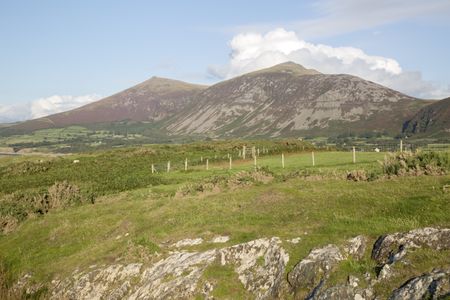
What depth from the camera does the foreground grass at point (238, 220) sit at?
17828 millimetres

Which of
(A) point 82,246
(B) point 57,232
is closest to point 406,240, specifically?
(A) point 82,246

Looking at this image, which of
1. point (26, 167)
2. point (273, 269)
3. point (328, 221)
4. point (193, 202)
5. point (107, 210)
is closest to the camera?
point (273, 269)

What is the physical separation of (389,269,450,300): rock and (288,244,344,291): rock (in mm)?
2709

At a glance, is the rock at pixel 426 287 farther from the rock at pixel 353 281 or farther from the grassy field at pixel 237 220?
the rock at pixel 353 281

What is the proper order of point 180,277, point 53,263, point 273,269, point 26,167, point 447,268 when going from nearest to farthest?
point 447,268, point 273,269, point 180,277, point 53,263, point 26,167

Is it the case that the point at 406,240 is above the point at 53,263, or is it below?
above

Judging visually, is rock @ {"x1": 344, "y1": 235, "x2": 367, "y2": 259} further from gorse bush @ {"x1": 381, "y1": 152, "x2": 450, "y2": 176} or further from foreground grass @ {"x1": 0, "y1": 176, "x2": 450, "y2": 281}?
gorse bush @ {"x1": 381, "y1": 152, "x2": 450, "y2": 176}

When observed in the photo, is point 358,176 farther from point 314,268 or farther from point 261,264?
point 314,268

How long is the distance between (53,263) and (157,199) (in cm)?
989

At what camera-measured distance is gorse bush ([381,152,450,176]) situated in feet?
85.2

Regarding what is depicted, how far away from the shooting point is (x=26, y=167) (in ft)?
225

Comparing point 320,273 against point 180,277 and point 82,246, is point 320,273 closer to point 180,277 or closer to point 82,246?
point 180,277

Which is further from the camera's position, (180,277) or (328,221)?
(328,221)

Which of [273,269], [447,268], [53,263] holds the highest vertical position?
[447,268]
